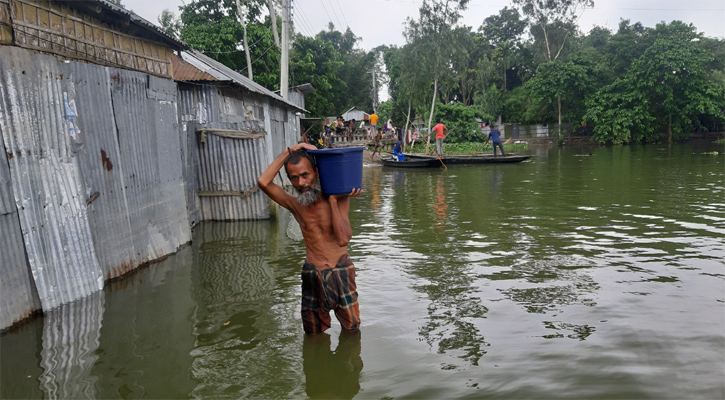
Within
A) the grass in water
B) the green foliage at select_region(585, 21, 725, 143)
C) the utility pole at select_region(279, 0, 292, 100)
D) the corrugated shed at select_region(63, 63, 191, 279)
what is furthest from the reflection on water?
the green foliage at select_region(585, 21, 725, 143)

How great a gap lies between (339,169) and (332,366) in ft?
4.98

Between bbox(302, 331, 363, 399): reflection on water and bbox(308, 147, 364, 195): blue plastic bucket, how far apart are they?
1336 millimetres

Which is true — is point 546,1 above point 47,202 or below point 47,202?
above

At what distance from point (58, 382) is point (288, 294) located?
7.97 ft

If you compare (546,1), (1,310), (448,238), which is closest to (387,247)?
(448,238)

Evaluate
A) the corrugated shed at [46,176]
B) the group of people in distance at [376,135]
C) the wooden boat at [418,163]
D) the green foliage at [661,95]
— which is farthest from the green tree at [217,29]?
the green foliage at [661,95]

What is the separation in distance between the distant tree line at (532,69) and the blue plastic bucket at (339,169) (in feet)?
82.9

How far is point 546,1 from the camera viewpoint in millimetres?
45406

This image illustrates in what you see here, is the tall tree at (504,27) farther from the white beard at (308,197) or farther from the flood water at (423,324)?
the white beard at (308,197)

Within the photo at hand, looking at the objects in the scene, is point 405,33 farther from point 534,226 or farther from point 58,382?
point 58,382

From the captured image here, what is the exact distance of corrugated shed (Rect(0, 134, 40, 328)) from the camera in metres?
4.25

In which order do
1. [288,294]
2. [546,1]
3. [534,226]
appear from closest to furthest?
[288,294], [534,226], [546,1]

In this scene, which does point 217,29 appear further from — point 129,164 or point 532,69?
point 532,69

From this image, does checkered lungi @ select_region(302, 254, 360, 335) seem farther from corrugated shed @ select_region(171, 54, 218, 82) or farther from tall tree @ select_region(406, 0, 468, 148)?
tall tree @ select_region(406, 0, 468, 148)
